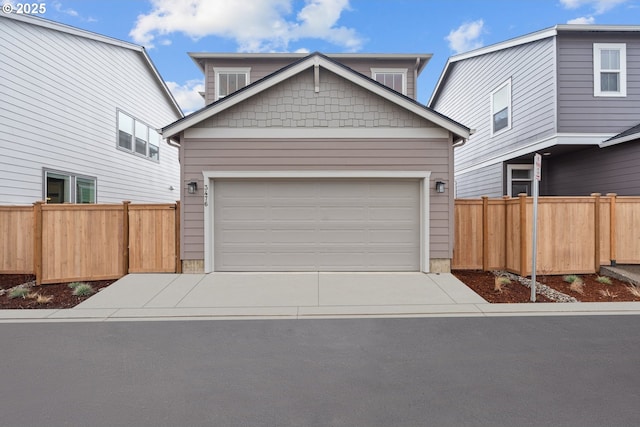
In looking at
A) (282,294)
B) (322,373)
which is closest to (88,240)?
(282,294)

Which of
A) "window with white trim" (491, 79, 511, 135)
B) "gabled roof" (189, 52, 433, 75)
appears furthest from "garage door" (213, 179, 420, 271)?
"window with white trim" (491, 79, 511, 135)

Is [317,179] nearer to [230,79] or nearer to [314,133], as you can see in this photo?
[314,133]

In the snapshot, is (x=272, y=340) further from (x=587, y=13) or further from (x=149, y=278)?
(x=587, y=13)

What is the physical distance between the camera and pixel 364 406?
3047mm

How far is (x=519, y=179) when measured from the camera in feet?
42.2

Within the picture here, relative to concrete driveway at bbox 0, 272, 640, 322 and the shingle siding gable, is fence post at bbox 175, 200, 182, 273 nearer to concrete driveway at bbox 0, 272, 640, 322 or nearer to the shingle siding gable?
concrete driveway at bbox 0, 272, 640, 322

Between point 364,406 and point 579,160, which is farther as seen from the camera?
point 579,160

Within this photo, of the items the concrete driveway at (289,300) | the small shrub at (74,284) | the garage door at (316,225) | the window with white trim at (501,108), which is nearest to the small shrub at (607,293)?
the concrete driveway at (289,300)

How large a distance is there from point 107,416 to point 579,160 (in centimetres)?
1399

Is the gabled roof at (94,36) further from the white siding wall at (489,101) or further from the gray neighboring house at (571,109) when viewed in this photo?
the gray neighboring house at (571,109)

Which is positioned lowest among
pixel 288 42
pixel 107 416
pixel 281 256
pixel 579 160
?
pixel 107 416

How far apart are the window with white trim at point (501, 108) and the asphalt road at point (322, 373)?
9271 millimetres

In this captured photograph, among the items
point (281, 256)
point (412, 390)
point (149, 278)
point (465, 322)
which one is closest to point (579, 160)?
point (465, 322)

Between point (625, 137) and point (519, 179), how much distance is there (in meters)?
3.57
